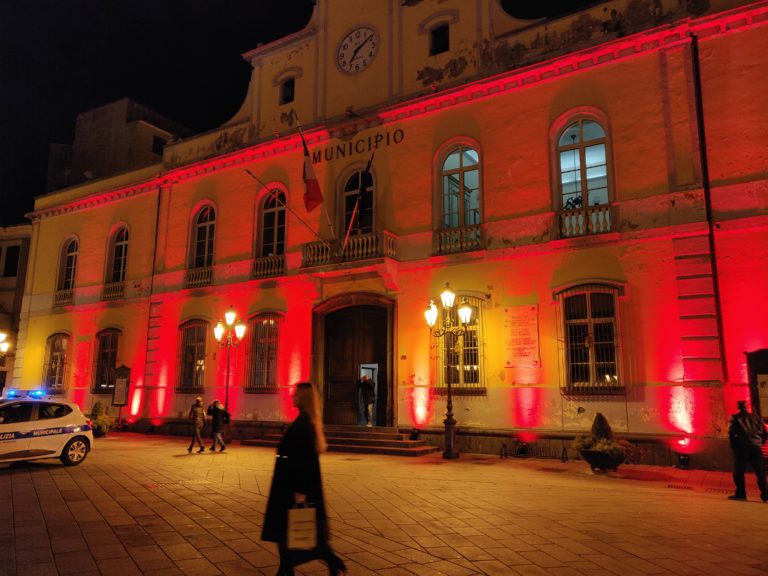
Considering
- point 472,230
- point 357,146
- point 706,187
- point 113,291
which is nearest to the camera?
point 706,187

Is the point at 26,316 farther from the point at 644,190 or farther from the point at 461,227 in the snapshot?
the point at 644,190

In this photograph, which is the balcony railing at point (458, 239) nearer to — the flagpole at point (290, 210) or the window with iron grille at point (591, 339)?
the window with iron grille at point (591, 339)

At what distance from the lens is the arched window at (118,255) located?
84.4 feet

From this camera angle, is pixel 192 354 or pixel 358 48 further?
pixel 192 354

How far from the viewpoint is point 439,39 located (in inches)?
741

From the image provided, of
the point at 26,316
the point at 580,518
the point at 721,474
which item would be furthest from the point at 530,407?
the point at 26,316

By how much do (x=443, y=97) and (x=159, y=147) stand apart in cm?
2090

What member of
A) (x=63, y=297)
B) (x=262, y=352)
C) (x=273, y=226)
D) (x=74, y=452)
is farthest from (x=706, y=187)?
(x=63, y=297)

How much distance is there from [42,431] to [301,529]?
1055 cm

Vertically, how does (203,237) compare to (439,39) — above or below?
below

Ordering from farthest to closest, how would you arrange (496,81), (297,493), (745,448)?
1. (496,81)
2. (745,448)
3. (297,493)

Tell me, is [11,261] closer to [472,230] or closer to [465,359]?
[472,230]

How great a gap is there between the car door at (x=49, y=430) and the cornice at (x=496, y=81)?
11891 mm

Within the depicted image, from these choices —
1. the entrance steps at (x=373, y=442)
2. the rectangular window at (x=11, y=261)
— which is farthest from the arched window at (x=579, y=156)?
the rectangular window at (x=11, y=261)
